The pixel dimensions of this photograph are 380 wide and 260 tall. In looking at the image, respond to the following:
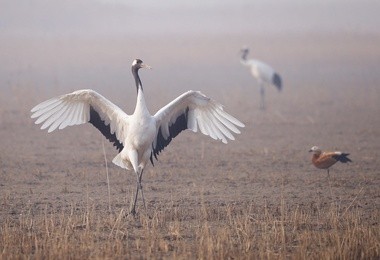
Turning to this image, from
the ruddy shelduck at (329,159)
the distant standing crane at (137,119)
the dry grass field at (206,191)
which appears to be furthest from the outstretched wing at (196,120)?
the ruddy shelduck at (329,159)

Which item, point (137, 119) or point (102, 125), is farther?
point (102, 125)

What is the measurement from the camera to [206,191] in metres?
9.96

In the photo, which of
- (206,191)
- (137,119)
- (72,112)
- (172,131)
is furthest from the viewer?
(206,191)

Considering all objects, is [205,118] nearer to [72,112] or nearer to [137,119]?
[137,119]

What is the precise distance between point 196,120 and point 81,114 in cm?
123

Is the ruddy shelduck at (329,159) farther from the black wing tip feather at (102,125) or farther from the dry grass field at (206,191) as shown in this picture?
the black wing tip feather at (102,125)

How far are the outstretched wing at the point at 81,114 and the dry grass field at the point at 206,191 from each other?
664 millimetres

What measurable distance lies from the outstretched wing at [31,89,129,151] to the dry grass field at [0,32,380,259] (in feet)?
2.18

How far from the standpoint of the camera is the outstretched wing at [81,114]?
9.15 m

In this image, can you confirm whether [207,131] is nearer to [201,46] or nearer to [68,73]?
[68,73]

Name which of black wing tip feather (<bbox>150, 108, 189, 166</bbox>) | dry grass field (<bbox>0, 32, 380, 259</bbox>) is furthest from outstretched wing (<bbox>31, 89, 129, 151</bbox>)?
dry grass field (<bbox>0, 32, 380, 259</bbox>)

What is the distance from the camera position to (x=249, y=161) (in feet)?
39.9

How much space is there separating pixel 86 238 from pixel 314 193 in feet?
11.3

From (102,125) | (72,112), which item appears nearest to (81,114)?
(72,112)
